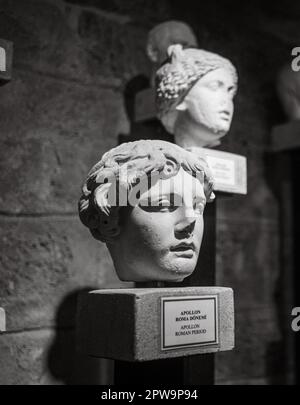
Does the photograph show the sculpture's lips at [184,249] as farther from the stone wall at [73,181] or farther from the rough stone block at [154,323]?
the stone wall at [73,181]

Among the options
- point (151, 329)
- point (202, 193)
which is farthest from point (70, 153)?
point (151, 329)

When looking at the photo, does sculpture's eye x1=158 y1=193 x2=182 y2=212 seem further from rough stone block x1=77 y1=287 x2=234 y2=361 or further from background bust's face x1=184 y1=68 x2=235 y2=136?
background bust's face x1=184 y1=68 x2=235 y2=136

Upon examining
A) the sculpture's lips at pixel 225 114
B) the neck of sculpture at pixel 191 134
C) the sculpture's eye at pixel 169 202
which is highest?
the sculpture's lips at pixel 225 114

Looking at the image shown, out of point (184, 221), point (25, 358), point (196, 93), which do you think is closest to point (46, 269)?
point (25, 358)

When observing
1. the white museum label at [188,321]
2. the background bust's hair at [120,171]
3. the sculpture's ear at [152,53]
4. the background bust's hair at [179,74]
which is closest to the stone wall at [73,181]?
the sculpture's ear at [152,53]

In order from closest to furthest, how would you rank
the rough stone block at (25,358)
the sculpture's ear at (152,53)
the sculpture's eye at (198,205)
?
the sculpture's eye at (198,205) → the rough stone block at (25,358) → the sculpture's ear at (152,53)

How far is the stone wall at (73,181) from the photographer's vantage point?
192 centimetres

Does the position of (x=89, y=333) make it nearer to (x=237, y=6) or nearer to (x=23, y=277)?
(x=23, y=277)

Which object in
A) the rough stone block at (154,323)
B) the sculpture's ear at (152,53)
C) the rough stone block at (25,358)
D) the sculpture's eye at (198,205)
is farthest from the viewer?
the sculpture's ear at (152,53)

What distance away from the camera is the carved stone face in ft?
6.21

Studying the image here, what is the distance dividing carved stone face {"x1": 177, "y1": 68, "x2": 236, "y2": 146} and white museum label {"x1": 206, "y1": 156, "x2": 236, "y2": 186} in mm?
99

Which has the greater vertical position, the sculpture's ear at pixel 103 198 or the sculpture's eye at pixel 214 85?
the sculpture's eye at pixel 214 85

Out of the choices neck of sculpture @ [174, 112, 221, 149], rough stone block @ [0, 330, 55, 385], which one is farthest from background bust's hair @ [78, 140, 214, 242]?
rough stone block @ [0, 330, 55, 385]

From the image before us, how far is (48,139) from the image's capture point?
203 cm
